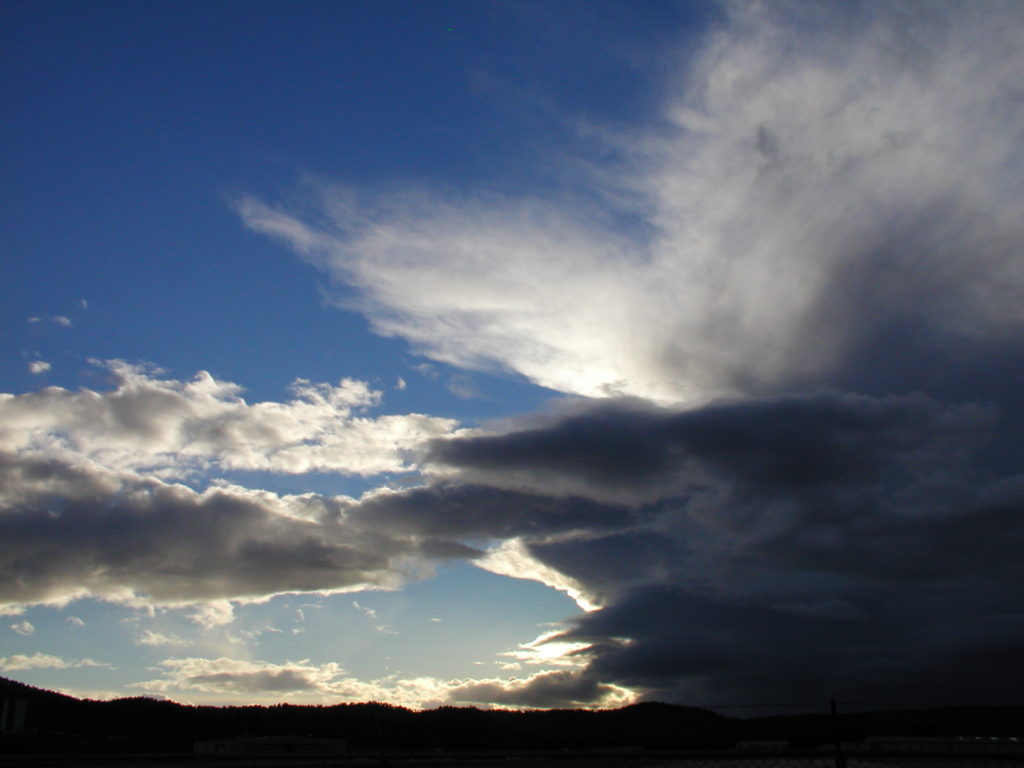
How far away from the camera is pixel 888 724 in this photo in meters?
45.7

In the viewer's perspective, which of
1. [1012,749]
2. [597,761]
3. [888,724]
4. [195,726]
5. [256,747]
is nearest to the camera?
[597,761]

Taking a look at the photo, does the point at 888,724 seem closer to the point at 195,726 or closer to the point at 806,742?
the point at 806,742

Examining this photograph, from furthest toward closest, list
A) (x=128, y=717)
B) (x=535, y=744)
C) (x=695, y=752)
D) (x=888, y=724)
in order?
(x=888, y=724)
(x=128, y=717)
(x=535, y=744)
(x=695, y=752)

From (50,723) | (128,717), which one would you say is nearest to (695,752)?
(128,717)

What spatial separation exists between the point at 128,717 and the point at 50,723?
15.3 feet

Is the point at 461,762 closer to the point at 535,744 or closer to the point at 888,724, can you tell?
the point at 535,744

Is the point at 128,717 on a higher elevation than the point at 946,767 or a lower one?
higher

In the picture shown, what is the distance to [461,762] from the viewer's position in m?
18.0

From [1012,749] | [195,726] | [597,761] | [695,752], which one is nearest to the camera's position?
[695,752]

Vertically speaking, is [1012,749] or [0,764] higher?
[0,764]

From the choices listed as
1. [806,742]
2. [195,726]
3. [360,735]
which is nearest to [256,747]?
[195,726]

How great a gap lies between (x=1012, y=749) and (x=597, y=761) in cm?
7312

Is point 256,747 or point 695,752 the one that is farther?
point 256,747

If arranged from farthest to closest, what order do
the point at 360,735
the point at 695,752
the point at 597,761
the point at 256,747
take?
the point at 256,747 → the point at 360,735 → the point at 597,761 → the point at 695,752
